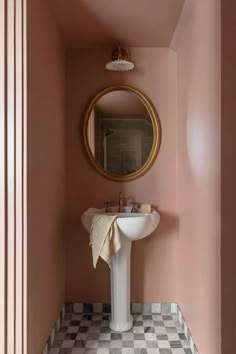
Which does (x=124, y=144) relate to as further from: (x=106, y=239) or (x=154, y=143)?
(x=106, y=239)

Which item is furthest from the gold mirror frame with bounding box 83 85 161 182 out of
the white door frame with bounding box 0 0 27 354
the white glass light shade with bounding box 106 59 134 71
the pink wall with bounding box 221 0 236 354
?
the pink wall with bounding box 221 0 236 354

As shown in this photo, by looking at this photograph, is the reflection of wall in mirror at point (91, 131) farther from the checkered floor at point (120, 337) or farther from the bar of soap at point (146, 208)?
the checkered floor at point (120, 337)

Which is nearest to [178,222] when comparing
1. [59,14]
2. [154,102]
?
[154,102]

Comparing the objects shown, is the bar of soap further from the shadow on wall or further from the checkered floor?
the checkered floor

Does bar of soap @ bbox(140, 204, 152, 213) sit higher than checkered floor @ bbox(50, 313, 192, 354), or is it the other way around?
bar of soap @ bbox(140, 204, 152, 213)

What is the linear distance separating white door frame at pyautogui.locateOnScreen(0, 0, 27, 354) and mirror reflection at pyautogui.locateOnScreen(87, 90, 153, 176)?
937mm

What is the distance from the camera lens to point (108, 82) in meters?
2.18

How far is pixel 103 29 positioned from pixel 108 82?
0.38 m

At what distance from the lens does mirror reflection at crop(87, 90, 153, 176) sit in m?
2.17

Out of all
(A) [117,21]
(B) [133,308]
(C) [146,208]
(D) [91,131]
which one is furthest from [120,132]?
(B) [133,308]

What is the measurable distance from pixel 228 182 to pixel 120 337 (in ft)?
4.16

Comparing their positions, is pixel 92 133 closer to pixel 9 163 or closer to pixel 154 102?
pixel 154 102

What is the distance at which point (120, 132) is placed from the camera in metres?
2.18

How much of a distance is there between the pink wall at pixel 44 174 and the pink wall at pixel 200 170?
2.68 ft
